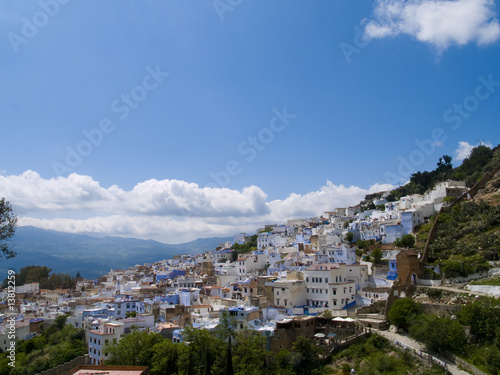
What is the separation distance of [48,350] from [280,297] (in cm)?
1756

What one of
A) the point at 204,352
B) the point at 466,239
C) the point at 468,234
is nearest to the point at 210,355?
the point at 204,352

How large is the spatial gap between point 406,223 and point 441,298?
1442 cm

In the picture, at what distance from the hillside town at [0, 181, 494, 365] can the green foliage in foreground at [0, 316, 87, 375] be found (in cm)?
117

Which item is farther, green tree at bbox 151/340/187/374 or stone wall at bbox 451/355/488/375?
green tree at bbox 151/340/187/374

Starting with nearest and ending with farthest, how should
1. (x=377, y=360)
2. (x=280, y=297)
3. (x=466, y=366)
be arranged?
(x=466, y=366), (x=377, y=360), (x=280, y=297)

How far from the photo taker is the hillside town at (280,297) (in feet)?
83.0

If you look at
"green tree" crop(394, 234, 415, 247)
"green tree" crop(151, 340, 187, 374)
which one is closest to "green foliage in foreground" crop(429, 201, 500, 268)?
"green tree" crop(394, 234, 415, 247)

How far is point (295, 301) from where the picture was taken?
92.4 feet

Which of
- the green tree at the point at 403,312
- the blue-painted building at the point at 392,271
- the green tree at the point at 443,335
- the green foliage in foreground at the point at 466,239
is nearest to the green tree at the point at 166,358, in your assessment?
the green tree at the point at 403,312

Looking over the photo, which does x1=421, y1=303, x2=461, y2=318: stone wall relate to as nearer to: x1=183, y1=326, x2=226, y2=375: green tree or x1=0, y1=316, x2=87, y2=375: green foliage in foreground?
x1=183, y1=326, x2=226, y2=375: green tree

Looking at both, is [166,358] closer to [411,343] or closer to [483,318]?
[411,343]

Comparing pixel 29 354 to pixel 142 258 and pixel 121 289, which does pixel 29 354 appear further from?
pixel 142 258

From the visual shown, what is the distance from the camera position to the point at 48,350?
100 feet

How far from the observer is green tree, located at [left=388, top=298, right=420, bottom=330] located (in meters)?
23.8
